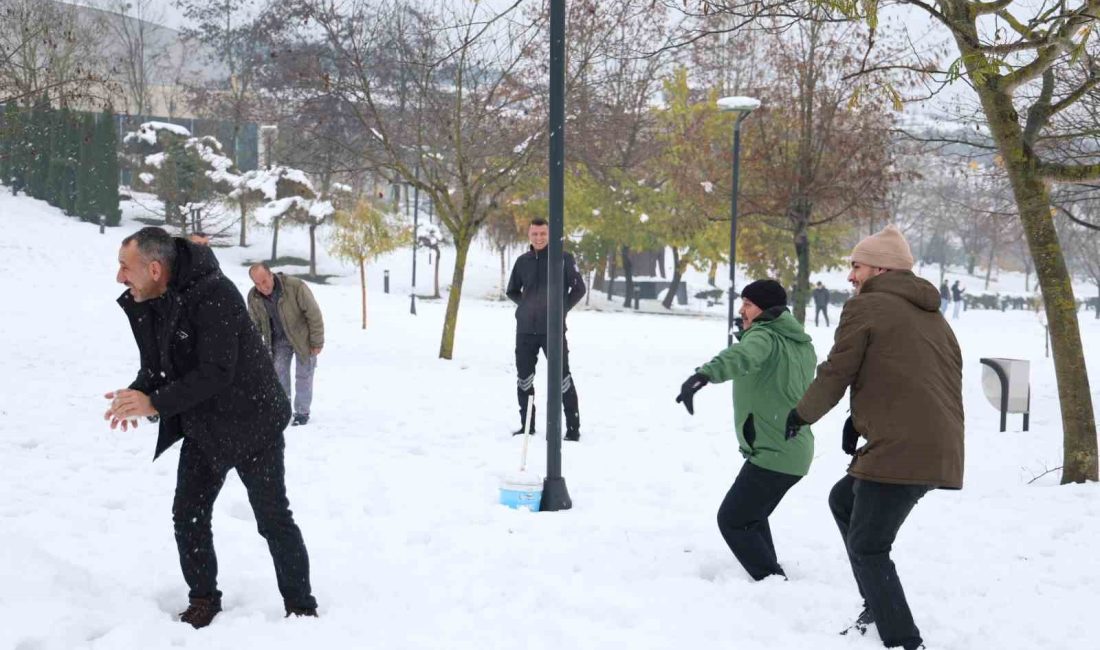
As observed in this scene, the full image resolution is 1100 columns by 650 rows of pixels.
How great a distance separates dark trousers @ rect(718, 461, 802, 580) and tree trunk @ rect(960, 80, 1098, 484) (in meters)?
3.80

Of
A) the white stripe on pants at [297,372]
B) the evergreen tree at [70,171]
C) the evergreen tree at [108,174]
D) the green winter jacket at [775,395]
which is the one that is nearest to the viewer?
the green winter jacket at [775,395]

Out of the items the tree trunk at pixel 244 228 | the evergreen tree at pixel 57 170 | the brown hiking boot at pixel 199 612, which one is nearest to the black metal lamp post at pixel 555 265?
the brown hiking boot at pixel 199 612

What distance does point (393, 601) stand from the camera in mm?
4637

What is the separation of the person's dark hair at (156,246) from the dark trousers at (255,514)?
766mm

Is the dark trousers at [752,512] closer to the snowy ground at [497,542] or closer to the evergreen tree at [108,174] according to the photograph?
the snowy ground at [497,542]

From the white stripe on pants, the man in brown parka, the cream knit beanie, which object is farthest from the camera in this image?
the white stripe on pants

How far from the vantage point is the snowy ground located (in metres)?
4.30

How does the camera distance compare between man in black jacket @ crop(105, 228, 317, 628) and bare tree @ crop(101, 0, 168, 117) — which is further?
bare tree @ crop(101, 0, 168, 117)

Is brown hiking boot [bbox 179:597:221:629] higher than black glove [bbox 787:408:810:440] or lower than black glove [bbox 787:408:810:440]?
lower

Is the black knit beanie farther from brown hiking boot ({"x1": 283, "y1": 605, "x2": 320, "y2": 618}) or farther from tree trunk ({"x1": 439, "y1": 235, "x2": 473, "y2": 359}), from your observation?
tree trunk ({"x1": 439, "y1": 235, "x2": 473, "y2": 359})

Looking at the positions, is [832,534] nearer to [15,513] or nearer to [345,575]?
[345,575]

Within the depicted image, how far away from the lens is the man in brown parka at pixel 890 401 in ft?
12.4

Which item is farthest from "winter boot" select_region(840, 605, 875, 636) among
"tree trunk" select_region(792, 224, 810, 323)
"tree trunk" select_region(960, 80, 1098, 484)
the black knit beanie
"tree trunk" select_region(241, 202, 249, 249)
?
"tree trunk" select_region(241, 202, 249, 249)

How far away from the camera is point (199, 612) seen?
14.0 feet
